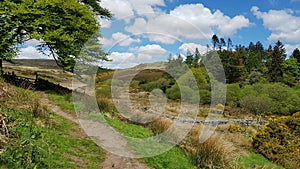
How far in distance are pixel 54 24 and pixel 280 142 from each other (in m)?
16.4

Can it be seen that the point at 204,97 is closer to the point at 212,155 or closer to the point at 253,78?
the point at 253,78

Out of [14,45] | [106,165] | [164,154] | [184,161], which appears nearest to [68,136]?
[106,165]

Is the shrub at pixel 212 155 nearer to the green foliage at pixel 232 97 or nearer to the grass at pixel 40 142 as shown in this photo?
the grass at pixel 40 142

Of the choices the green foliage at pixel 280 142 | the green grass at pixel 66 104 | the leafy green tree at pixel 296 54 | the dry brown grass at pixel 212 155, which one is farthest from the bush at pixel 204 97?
the leafy green tree at pixel 296 54

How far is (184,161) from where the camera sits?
9.18 meters

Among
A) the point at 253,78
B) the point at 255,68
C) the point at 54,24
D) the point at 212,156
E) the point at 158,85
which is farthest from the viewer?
the point at 255,68

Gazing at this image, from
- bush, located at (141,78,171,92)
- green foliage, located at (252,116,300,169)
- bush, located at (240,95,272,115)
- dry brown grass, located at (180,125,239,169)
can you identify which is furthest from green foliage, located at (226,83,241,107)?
dry brown grass, located at (180,125,239,169)

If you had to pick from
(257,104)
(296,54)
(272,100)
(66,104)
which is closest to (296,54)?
(296,54)

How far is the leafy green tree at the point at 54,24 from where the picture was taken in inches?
767

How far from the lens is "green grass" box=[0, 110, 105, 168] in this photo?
5.77 m

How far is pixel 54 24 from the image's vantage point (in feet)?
Result: 66.6

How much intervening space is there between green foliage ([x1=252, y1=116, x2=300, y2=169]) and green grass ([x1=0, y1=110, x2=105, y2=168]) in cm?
1079

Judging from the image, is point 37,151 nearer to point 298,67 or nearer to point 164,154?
point 164,154

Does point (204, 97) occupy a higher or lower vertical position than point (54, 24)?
lower
